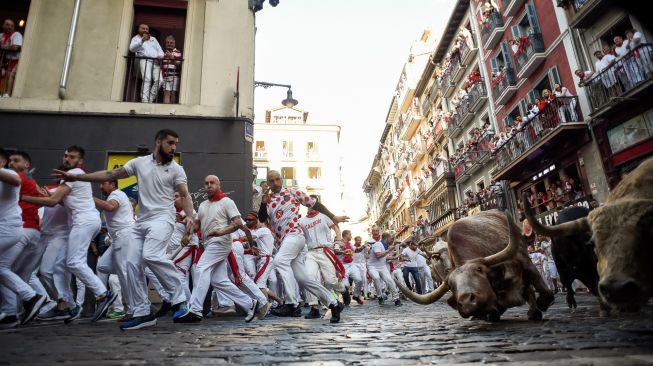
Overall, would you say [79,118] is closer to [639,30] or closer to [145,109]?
[145,109]

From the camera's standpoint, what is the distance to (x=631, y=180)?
126 inches

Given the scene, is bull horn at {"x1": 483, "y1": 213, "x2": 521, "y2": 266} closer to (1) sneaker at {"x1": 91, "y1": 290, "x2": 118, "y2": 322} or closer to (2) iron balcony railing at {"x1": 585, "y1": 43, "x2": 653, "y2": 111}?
(1) sneaker at {"x1": 91, "y1": 290, "x2": 118, "y2": 322}

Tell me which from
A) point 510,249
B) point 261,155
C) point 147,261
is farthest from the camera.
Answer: point 261,155

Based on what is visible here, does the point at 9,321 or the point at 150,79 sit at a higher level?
the point at 150,79

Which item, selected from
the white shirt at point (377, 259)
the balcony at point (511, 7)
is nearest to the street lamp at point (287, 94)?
the white shirt at point (377, 259)

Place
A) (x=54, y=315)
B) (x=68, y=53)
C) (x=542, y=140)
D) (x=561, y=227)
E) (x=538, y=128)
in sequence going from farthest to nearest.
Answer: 1. (x=538, y=128)
2. (x=542, y=140)
3. (x=68, y=53)
4. (x=54, y=315)
5. (x=561, y=227)

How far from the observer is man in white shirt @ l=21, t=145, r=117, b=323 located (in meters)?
5.69

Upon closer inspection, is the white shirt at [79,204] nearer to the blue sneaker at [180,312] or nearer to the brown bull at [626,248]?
the blue sneaker at [180,312]

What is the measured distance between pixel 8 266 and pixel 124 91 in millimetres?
7123

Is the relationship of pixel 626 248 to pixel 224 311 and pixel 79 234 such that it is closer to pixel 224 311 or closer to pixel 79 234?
pixel 79 234

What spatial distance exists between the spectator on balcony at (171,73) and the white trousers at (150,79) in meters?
0.19

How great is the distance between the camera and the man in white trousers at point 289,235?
237 inches

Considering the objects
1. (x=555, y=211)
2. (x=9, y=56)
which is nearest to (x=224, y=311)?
(x=9, y=56)

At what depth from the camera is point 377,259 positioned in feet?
41.4
